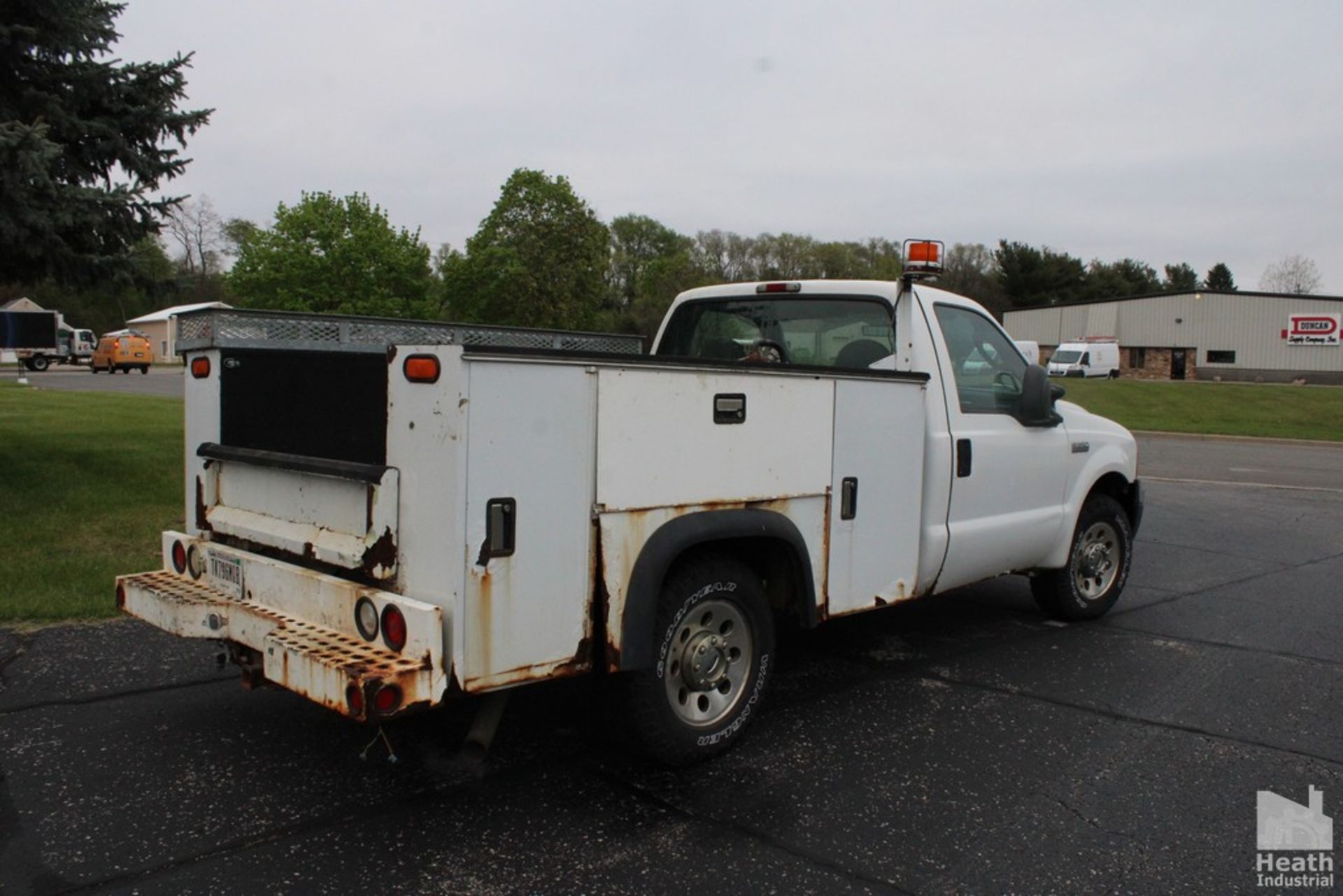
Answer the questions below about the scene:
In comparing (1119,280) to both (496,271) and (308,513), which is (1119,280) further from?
(308,513)

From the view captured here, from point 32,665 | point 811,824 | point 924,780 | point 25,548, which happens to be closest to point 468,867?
point 811,824

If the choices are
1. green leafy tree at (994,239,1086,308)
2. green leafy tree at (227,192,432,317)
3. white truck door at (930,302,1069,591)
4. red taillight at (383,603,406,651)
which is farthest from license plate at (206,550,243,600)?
green leafy tree at (994,239,1086,308)

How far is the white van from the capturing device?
51.8 meters

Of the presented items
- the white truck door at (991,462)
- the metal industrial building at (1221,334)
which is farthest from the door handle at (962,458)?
the metal industrial building at (1221,334)

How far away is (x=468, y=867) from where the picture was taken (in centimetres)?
324

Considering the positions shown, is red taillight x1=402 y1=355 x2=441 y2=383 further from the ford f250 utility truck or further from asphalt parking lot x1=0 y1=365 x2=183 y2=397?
asphalt parking lot x1=0 y1=365 x2=183 y2=397

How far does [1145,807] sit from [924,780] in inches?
31.5

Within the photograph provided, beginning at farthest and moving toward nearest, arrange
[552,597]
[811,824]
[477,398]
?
[811,824]
[552,597]
[477,398]

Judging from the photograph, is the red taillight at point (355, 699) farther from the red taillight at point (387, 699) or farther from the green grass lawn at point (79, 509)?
Result: the green grass lawn at point (79, 509)

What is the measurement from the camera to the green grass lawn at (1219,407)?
25.8 metres

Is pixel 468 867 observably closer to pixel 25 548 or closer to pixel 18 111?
pixel 25 548

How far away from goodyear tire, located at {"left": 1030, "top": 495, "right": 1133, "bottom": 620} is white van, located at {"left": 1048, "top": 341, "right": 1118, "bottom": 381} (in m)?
46.7

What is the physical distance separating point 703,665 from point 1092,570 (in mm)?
3653

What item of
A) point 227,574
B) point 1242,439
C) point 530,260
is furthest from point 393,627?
point 530,260
